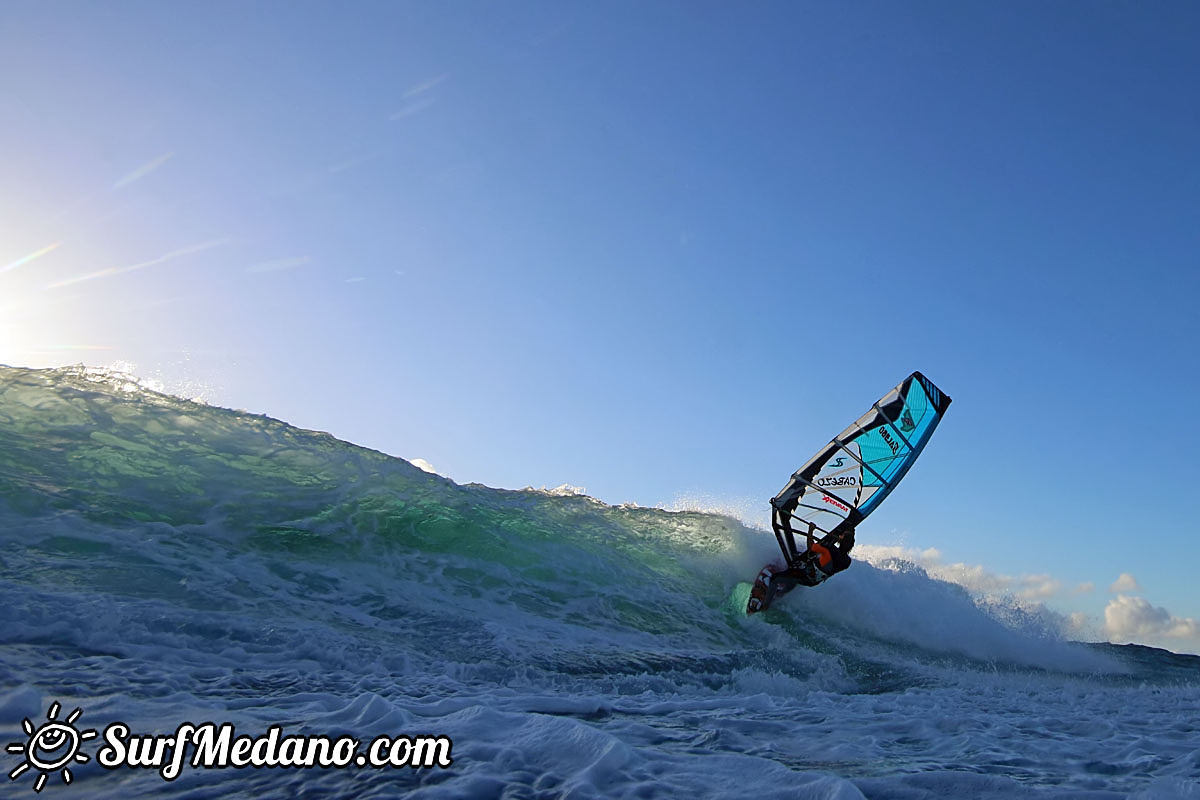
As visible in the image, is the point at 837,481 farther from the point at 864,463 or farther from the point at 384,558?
the point at 384,558

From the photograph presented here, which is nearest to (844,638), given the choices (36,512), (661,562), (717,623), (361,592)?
(717,623)

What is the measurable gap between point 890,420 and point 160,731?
1054 centimetres

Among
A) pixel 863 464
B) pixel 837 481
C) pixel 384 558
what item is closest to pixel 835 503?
pixel 837 481

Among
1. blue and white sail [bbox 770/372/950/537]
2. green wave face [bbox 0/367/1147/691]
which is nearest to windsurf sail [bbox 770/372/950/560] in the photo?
blue and white sail [bbox 770/372/950/537]

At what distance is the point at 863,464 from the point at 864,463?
0.02 meters

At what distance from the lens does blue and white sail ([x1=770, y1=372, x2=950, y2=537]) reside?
35.9 ft

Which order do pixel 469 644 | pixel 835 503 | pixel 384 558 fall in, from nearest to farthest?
1. pixel 469 644
2. pixel 384 558
3. pixel 835 503

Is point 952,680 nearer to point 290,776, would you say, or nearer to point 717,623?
point 717,623

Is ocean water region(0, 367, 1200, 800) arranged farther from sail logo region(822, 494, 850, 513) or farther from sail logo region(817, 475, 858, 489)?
sail logo region(817, 475, 858, 489)

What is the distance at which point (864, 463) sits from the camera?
11203 millimetres

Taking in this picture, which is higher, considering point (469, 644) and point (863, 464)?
point (863, 464)

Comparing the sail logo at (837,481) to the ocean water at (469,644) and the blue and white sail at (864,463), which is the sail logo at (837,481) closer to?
the blue and white sail at (864,463)

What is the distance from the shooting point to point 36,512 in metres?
7.52

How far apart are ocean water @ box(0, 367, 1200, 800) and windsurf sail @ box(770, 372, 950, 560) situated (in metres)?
2.16
